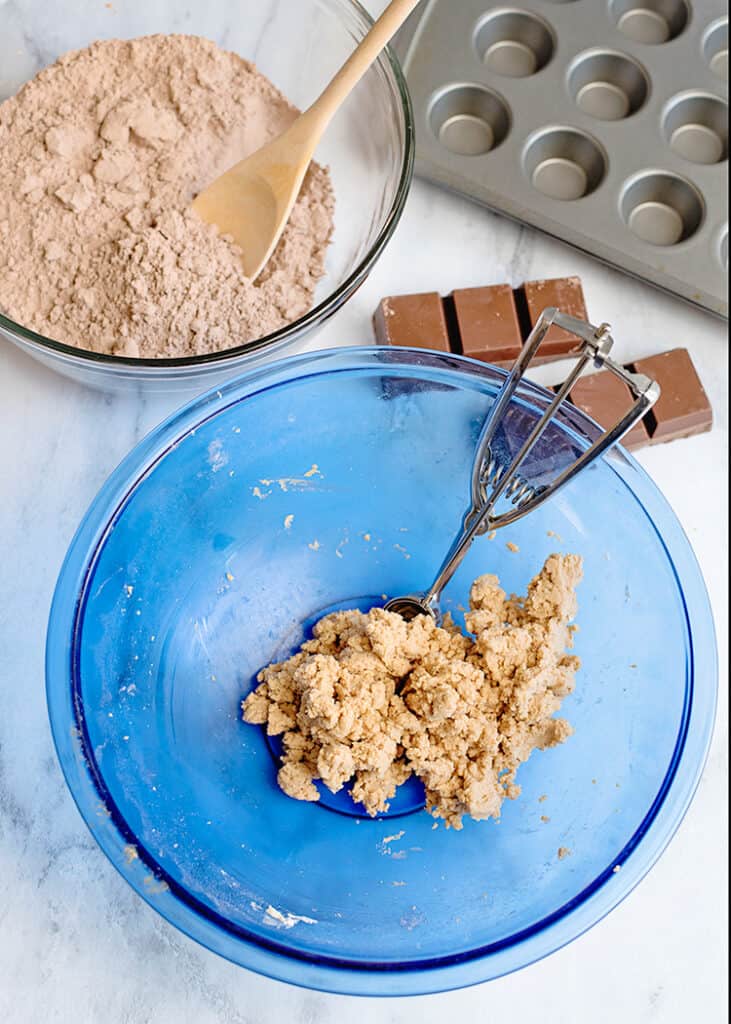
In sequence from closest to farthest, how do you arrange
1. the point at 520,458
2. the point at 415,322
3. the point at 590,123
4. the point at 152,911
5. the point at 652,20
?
1. the point at 520,458
2. the point at 152,911
3. the point at 415,322
4. the point at 590,123
5. the point at 652,20

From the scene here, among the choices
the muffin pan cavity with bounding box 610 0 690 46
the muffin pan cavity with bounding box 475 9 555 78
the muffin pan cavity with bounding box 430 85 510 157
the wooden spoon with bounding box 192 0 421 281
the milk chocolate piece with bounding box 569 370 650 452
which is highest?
the muffin pan cavity with bounding box 610 0 690 46

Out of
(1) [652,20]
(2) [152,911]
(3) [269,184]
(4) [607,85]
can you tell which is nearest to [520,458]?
(3) [269,184]

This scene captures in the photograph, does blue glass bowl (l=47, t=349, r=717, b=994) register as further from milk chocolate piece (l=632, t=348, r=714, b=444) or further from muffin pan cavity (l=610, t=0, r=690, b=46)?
muffin pan cavity (l=610, t=0, r=690, b=46)

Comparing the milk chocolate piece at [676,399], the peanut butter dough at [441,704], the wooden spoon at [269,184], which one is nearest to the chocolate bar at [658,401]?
the milk chocolate piece at [676,399]

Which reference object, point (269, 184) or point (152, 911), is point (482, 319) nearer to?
point (269, 184)

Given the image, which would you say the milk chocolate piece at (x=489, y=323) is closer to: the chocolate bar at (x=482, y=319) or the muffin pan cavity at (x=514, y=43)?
the chocolate bar at (x=482, y=319)

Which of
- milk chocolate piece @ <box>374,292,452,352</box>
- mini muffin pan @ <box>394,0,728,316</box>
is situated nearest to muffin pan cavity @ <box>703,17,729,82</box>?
mini muffin pan @ <box>394,0,728,316</box>
